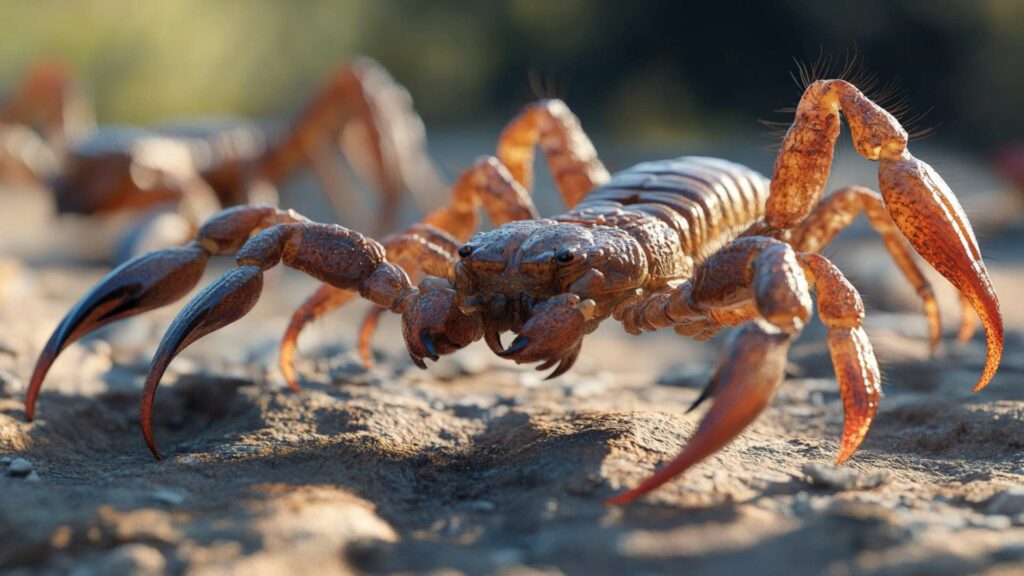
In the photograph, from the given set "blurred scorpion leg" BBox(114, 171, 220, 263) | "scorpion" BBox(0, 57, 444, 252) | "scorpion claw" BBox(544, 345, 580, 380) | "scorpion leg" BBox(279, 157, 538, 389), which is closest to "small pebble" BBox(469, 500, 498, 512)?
"scorpion claw" BBox(544, 345, 580, 380)

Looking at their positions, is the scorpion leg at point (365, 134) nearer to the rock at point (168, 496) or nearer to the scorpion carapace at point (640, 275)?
the scorpion carapace at point (640, 275)

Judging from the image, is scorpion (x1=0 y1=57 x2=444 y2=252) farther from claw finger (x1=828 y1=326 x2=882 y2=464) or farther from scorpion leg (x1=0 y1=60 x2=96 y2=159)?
claw finger (x1=828 y1=326 x2=882 y2=464)

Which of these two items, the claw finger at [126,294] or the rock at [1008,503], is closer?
the rock at [1008,503]

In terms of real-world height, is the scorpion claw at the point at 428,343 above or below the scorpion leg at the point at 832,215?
below

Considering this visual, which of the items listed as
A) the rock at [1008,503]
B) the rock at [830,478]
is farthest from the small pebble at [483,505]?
the rock at [1008,503]

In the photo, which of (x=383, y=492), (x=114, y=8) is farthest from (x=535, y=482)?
(x=114, y=8)

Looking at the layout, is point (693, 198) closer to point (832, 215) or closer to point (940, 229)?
point (832, 215)

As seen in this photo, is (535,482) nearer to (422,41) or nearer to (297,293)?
(297,293)

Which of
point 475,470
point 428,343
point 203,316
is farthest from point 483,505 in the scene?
point 203,316
